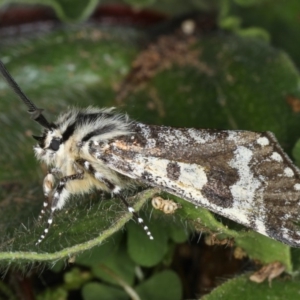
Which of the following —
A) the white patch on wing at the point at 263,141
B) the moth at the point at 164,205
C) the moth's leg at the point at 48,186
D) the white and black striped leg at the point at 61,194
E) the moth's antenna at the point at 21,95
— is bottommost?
the moth's leg at the point at 48,186

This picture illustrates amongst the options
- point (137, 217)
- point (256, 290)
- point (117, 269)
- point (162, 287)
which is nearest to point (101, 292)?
point (117, 269)

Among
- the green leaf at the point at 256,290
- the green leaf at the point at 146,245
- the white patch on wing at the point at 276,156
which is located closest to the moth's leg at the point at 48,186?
the green leaf at the point at 146,245

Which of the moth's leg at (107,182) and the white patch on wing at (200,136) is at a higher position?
the white patch on wing at (200,136)

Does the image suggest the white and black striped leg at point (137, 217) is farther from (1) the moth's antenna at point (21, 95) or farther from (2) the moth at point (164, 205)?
(1) the moth's antenna at point (21, 95)

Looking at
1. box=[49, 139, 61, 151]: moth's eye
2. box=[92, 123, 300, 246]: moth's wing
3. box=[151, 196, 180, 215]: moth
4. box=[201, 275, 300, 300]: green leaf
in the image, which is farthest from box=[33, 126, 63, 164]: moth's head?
box=[201, 275, 300, 300]: green leaf

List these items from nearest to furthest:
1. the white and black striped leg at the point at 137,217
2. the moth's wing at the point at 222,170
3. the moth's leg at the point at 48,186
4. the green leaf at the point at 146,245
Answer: the white and black striped leg at the point at 137,217, the moth's wing at the point at 222,170, the moth's leg at the point at 48,186, the green leaf at the point at 146,245

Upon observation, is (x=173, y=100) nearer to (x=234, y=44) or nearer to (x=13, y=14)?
(x=234, y=44)

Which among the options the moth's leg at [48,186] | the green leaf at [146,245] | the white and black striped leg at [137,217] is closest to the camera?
the white and black striped leg at [137,217]

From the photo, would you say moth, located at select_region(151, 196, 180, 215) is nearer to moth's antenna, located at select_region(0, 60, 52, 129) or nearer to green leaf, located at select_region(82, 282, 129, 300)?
moth's antenna, located at select_region(0, 60, 52, 129)
